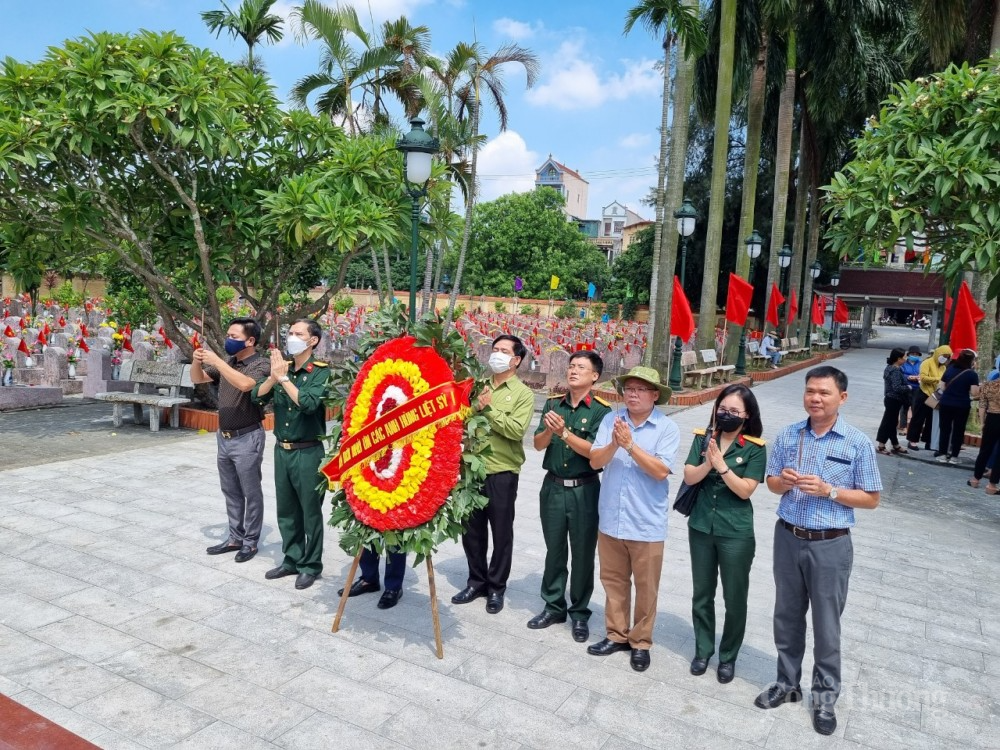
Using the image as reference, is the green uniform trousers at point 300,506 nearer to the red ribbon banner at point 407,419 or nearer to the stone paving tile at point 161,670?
the red ribbon banner at point 407,419

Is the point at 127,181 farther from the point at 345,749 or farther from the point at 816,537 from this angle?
the point at 816,537

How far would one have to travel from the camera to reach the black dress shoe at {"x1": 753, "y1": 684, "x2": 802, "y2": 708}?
146 inches

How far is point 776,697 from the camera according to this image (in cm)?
373

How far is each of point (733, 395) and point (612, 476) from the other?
2.64 ft

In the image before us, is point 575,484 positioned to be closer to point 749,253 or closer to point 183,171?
point 183,171

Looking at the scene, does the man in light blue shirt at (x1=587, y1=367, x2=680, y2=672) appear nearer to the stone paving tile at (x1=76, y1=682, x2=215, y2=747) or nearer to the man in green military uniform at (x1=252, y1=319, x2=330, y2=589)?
the man in green military uniform at (x1=252, y1=319, x2=330, y2=589)

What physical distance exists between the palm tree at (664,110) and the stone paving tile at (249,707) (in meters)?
11.9

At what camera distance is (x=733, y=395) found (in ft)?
12.5

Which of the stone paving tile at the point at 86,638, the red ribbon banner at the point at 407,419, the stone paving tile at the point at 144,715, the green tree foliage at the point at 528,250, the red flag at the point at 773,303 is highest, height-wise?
the green tree foliage at the point at 528,250

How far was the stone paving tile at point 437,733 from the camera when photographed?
10.9 feet

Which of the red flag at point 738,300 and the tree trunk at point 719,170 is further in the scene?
the red flag at point 738,300

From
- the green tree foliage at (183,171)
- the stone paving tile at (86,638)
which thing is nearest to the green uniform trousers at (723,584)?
the stone paving tile at (86,638)

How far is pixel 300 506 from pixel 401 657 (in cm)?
145

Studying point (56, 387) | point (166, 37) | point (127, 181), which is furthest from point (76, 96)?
point (56, 387)
